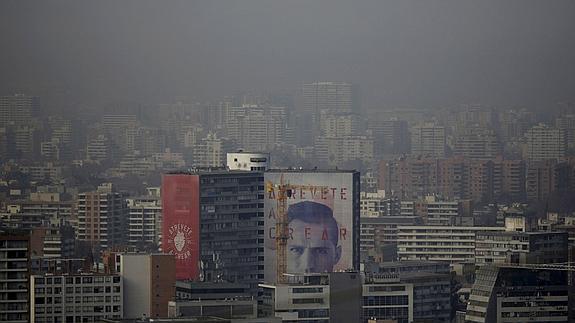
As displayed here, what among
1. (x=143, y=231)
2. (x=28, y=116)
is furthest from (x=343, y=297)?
(x=28, y=116)

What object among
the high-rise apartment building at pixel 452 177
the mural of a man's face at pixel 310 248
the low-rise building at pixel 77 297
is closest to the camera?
the low-rise building at pixel 77 297

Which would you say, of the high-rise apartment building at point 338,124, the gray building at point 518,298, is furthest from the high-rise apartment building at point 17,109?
the gray building at point 518,298

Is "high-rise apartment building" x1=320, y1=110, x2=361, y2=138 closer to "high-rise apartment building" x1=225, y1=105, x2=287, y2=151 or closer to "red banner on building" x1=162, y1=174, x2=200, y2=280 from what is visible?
"high-rise apartment building" x1=225, y1=105, x2=287, y2=151

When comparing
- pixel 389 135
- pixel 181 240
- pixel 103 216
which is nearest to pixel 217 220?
pixel 181 240

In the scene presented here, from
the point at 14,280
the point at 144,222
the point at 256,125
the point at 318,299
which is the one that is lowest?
the point at 318,299

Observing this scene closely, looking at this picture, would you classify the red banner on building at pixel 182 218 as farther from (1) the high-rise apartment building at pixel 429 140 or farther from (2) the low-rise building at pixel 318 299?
(1) the high-rise apartment building at pixel 429 140

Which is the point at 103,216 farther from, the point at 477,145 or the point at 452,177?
the point at 477,145
